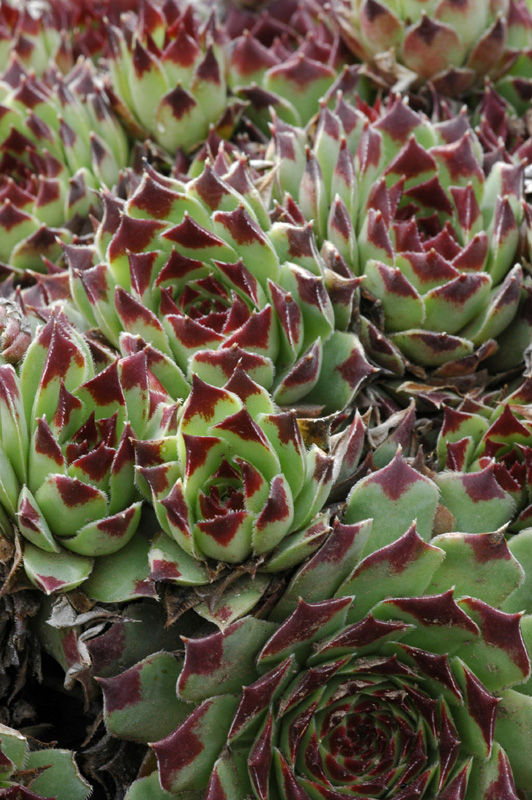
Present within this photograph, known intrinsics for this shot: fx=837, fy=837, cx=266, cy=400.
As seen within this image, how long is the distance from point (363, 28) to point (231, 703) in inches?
51.8

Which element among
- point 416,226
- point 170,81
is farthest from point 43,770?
point 170,81

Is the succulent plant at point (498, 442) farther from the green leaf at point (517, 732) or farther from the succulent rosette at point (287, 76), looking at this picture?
the succulent rosette at point (287, 76)

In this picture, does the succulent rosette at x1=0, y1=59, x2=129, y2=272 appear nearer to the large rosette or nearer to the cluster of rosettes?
the cluster of rosettes

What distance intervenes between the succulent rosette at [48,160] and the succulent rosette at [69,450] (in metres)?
0.48

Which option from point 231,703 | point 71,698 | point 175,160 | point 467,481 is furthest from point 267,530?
point 175,160

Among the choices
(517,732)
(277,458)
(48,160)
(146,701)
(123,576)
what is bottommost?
(517,732)

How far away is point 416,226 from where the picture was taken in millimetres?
1333

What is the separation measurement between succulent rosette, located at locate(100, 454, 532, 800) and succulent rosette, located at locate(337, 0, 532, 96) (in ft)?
3.36

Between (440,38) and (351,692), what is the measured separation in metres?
→ 1.23

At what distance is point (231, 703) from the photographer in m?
0.99

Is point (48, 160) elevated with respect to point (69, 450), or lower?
elevated

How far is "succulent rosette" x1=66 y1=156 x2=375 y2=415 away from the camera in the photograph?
1.15m

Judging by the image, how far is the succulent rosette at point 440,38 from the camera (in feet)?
5.25

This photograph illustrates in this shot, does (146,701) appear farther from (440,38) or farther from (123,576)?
(440,38)
